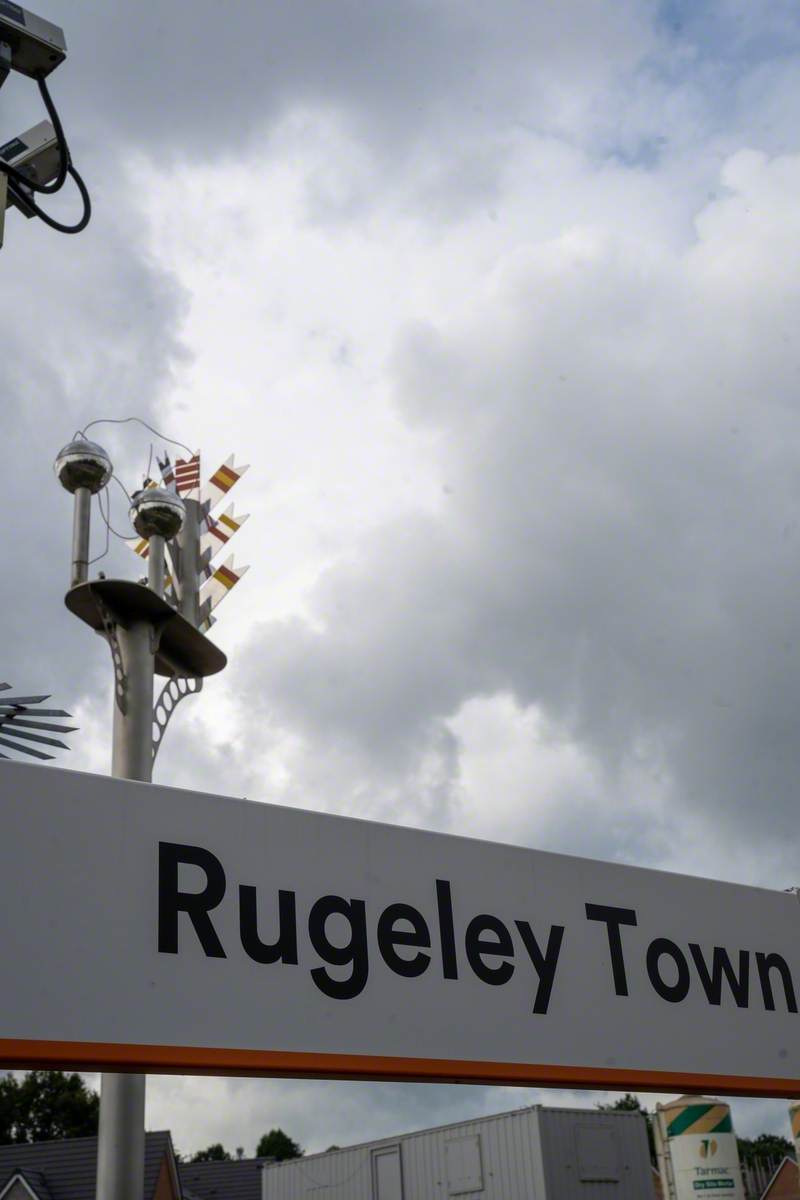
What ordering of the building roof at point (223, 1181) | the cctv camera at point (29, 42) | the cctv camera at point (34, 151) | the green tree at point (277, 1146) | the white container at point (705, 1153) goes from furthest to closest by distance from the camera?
the green tree at point (277, 1146) → the building roof at point (223, 1181) → the white container at point (705, 1153) → the cctv camera at point (34, 151) → the cctv camera at point (29, 42)

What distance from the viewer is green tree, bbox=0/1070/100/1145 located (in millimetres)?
66188

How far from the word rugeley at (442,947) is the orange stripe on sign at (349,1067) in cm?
28

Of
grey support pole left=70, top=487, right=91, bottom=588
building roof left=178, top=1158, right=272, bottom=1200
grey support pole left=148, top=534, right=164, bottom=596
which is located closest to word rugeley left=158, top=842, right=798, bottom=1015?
grey support pole left=70, top=487, right=91, bottom=588

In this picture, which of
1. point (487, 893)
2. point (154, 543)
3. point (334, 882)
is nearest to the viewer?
point (334, 882)

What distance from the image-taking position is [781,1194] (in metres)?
33.2

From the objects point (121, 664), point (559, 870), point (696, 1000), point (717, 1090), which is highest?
point (121, 664)

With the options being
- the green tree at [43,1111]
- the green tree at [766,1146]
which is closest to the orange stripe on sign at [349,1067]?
the green tree at [43,1111]

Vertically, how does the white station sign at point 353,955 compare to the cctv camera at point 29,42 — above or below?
below

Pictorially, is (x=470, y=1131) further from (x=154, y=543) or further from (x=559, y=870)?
(x=559, y=870)

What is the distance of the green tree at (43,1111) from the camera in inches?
2606

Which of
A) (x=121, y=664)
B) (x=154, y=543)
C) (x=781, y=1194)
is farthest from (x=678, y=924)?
(x=781, y=1194)

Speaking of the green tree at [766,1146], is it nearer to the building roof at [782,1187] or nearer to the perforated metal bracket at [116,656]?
the building roof at [782,1187]

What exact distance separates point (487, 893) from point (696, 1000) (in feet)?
4.54

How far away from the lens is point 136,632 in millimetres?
8555
